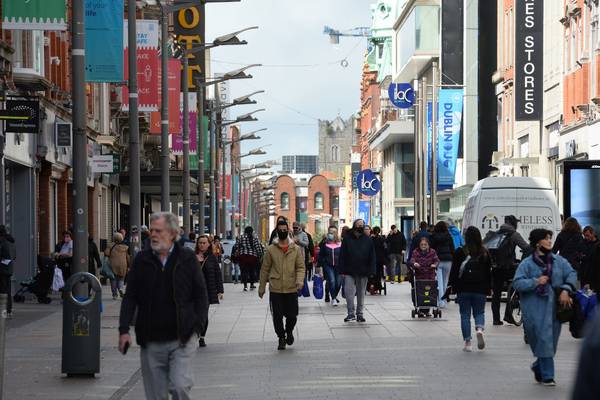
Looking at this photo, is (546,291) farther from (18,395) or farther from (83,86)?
(83,86)

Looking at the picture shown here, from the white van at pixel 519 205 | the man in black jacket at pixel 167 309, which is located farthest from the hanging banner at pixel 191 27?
the man in black jacket at pixel 167 309

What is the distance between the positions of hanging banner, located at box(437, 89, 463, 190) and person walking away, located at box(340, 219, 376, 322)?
47787 mm

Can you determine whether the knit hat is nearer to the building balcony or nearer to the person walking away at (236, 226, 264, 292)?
the person walking away at (236, 226, 264, 292)

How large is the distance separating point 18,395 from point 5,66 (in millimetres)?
14870

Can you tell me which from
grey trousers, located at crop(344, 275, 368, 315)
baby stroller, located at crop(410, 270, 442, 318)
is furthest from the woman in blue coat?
baby stroller, located at crop(410, 270, 442, 318)

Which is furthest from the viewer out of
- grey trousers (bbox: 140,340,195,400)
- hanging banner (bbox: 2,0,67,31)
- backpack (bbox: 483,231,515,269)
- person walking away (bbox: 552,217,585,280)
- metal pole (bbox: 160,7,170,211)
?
metal pole (bbox: 160,7,170,211)

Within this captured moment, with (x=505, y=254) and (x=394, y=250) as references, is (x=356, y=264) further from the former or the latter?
(x=394, y=250)

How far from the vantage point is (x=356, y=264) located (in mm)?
23047

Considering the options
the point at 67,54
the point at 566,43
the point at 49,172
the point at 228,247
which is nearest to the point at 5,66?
the point at 49,172

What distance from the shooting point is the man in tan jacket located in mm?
18406

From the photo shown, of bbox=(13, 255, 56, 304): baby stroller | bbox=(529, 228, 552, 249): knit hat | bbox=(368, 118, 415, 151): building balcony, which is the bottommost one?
bbox=(13, 255, 56, 304): baby stroller

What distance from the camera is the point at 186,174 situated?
4200 centimetres

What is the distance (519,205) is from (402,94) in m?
50.0

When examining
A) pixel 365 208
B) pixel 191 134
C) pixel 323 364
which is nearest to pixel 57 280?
pixel 323 364
